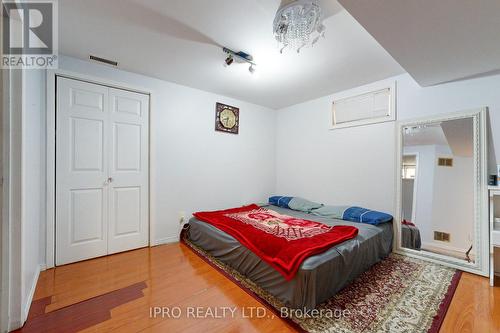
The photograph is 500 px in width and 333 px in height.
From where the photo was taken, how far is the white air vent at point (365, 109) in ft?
8.99

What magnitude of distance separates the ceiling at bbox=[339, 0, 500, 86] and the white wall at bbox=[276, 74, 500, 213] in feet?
1.09

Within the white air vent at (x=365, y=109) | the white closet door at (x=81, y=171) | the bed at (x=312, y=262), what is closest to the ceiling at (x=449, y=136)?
the white air vent at (x=365, y=109)

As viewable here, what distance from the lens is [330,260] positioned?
165 cm

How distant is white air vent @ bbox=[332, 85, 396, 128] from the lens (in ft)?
8.99

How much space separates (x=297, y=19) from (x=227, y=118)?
7.27 feet

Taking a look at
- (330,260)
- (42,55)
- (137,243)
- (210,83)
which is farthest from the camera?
(210,83)

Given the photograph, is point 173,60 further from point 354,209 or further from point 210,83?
point 354,209

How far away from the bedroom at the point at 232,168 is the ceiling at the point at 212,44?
0.02 meters

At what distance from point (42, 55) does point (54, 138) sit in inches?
33.4

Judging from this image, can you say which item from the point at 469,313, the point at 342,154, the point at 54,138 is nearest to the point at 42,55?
the point at 54,138

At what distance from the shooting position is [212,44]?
2.03 metres

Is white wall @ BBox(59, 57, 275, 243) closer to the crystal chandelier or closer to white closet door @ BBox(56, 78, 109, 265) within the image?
white closet door @ BBox(56, 78, 109, 265)

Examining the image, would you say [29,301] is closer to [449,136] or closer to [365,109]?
[365,109]

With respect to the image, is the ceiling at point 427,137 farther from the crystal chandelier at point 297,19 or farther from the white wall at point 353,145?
the crystal chandelier at point 297,19
